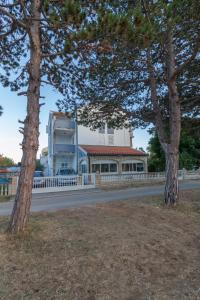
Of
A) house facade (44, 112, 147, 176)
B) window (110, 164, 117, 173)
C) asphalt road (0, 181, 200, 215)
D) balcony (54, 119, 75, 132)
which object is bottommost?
asphalt road (0, 181, 200, 215)

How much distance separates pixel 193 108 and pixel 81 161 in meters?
15.8

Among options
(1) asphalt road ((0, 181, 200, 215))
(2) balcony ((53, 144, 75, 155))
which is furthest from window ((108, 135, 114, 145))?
(1) asphalt road ((0, 181, 200, 215))

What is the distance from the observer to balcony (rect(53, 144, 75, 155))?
1010 inches

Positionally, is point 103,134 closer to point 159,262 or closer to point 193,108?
point 193,108

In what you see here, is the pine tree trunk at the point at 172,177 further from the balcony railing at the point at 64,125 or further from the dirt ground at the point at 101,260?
the balcony railing at the point at 64,125

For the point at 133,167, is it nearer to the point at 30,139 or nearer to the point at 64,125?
the point at 64,125

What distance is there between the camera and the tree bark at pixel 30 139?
17.3ft

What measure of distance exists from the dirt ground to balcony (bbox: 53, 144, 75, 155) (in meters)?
19.0

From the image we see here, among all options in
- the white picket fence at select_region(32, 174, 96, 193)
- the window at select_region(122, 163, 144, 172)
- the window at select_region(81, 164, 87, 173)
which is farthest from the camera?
the window at select_region(122, 163, 144, 172)

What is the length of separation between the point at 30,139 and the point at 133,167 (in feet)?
72.1

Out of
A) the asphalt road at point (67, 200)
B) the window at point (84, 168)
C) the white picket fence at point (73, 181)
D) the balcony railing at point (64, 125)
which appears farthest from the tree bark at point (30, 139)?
the balcony railing at point (64, 125)

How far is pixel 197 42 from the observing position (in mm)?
7500

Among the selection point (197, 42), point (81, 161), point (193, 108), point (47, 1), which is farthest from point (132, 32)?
point (81, 161)

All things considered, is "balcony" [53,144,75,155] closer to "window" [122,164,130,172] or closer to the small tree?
"window" [122,164,130,172]
